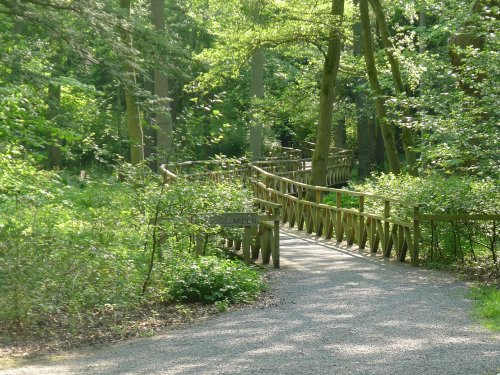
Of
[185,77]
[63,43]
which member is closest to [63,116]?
[63,43]

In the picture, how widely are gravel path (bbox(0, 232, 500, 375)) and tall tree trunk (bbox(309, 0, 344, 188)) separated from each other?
11.1 meters

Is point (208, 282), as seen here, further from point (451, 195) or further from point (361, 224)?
point (361, 224)

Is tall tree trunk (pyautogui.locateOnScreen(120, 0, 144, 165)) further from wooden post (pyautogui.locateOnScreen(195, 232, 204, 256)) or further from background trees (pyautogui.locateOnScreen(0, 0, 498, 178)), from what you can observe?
wooden post (pyautogui.locateOnScreen(195, 232, 204, 256))

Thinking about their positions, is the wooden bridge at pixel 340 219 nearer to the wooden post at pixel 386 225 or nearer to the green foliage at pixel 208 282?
the wooden post at pixel 386 225

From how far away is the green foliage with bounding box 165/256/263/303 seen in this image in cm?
1119

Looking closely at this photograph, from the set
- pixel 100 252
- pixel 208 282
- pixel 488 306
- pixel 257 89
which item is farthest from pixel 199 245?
pixel 257 89

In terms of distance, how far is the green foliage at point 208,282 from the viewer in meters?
11.2

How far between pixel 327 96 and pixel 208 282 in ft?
42.4

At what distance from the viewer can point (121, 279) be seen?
34.7ft

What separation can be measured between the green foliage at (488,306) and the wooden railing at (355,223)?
336 centimetres

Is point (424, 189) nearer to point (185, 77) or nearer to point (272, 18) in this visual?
point (185, 77)

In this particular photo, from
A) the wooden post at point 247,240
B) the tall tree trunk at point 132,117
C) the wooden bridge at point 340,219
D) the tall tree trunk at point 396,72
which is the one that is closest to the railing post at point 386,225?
the wooden bridge at point 340,219

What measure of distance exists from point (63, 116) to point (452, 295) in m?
9.18

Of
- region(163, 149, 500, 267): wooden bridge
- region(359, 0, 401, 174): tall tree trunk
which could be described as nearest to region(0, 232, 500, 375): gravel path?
region(163, 149, 500, 267): wooden bridge
